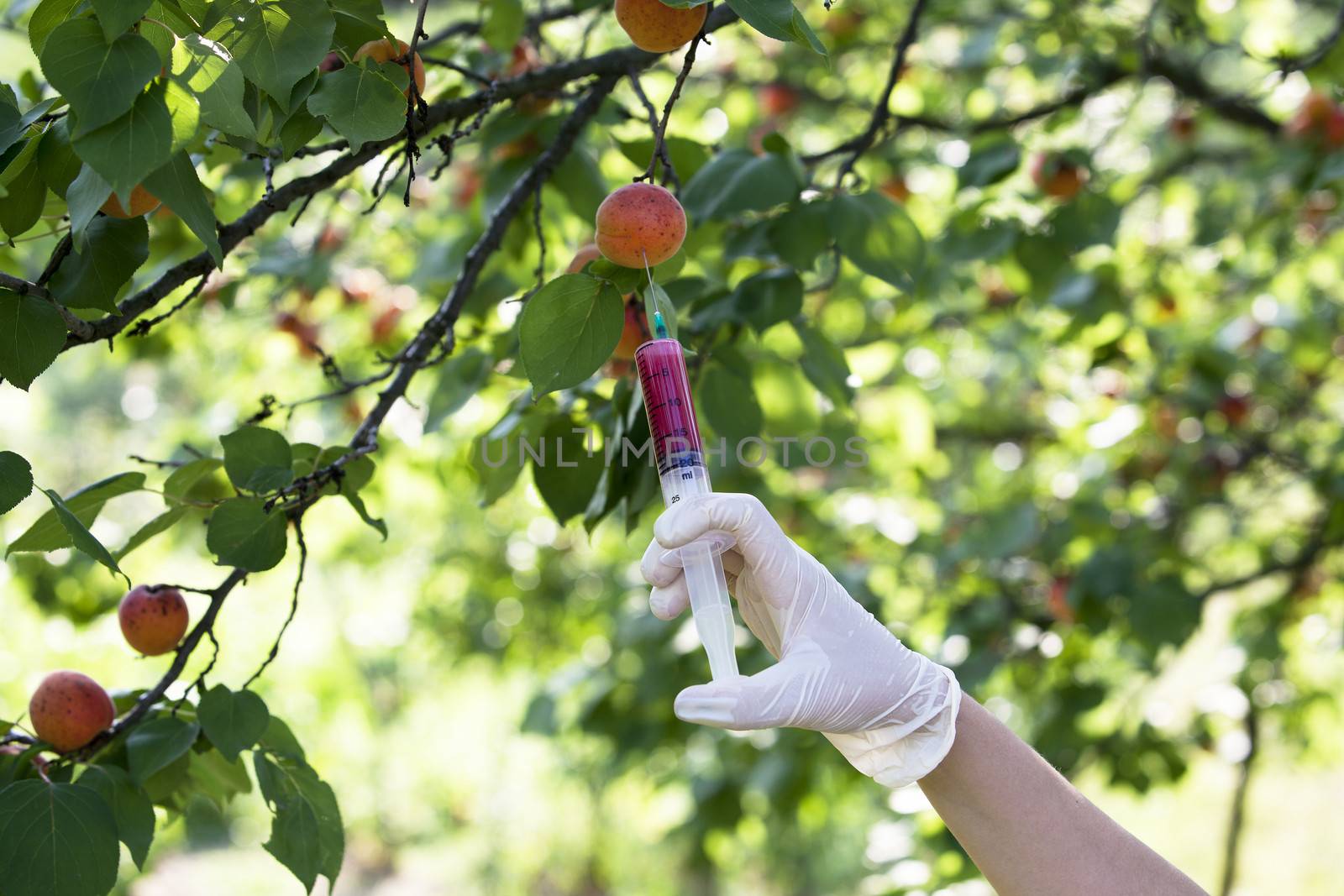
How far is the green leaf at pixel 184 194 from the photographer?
76 centimetres

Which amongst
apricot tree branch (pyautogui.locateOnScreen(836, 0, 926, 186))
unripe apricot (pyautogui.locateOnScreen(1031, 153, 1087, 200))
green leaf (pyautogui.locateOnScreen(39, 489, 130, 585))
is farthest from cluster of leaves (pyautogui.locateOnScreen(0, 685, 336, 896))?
unripe apricot (pyautogui.locateOnScreen(1031, 153, 1087, 200))

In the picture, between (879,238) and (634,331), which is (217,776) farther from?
(879,238)

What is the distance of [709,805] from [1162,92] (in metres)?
2.59

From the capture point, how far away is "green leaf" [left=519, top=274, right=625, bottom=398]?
932mm

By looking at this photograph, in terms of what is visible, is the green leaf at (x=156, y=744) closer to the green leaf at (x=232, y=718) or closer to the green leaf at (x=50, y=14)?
the green leaf at (x=232, y=718)

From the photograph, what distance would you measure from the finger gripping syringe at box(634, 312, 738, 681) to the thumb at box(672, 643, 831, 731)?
37 millimetres

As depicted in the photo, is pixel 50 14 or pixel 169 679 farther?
pixel 169 679

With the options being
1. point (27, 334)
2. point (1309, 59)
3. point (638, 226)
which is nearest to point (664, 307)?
point (638, 226)

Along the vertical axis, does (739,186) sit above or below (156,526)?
above

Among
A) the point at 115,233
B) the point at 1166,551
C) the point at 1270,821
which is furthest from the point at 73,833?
the point at 1270,821

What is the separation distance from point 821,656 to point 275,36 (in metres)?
0.71

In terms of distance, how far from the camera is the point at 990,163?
5.70ft

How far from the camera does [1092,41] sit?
2.06 metres

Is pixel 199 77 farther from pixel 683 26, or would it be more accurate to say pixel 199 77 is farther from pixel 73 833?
pixel 73 833
